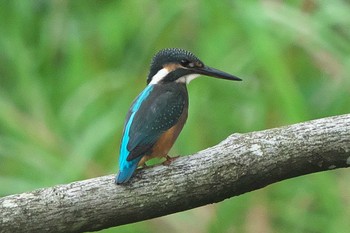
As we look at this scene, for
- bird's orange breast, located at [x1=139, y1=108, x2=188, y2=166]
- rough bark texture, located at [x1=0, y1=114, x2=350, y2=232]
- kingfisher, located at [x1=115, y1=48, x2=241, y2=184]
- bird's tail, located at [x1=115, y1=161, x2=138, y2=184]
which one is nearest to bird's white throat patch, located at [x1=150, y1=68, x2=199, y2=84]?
kingfisher, located at [x1=115, y1=48, x2=241, y2=184]

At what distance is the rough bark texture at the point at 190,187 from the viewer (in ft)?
8.45

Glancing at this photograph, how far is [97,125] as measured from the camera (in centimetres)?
454

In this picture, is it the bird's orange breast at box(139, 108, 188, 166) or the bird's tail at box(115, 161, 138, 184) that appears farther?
the bird's orange breast at box(139, 108, 188, 166)

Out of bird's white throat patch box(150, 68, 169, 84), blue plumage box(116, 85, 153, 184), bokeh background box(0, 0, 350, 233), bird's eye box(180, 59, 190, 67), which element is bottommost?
blue plumage box(116, 85, 153, 184)

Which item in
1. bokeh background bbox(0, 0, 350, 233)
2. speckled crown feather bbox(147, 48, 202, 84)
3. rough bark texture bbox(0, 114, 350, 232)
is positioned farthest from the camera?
bokeh background bbox(0, 0, 350, 233)

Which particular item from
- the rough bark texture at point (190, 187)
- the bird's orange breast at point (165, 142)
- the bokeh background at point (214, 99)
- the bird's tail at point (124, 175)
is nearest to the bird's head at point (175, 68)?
the bird's orange breast at point (165, 142)

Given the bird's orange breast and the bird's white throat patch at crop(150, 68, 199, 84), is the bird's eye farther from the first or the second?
the bird's orange breast

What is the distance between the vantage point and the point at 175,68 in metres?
3.22

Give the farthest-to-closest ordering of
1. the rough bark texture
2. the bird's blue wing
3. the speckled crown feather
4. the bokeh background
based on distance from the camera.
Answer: the bokeh background < the speckled crown feather < the bird's blue wing < the rough bark texture

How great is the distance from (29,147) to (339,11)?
142cm

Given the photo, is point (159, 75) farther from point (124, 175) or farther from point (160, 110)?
point (124, 175)

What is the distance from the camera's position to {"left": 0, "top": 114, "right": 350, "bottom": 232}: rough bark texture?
2576 mm

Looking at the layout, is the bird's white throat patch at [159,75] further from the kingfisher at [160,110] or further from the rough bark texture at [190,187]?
the rough bark texture at [190,187]

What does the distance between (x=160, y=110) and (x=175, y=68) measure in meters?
0.20
